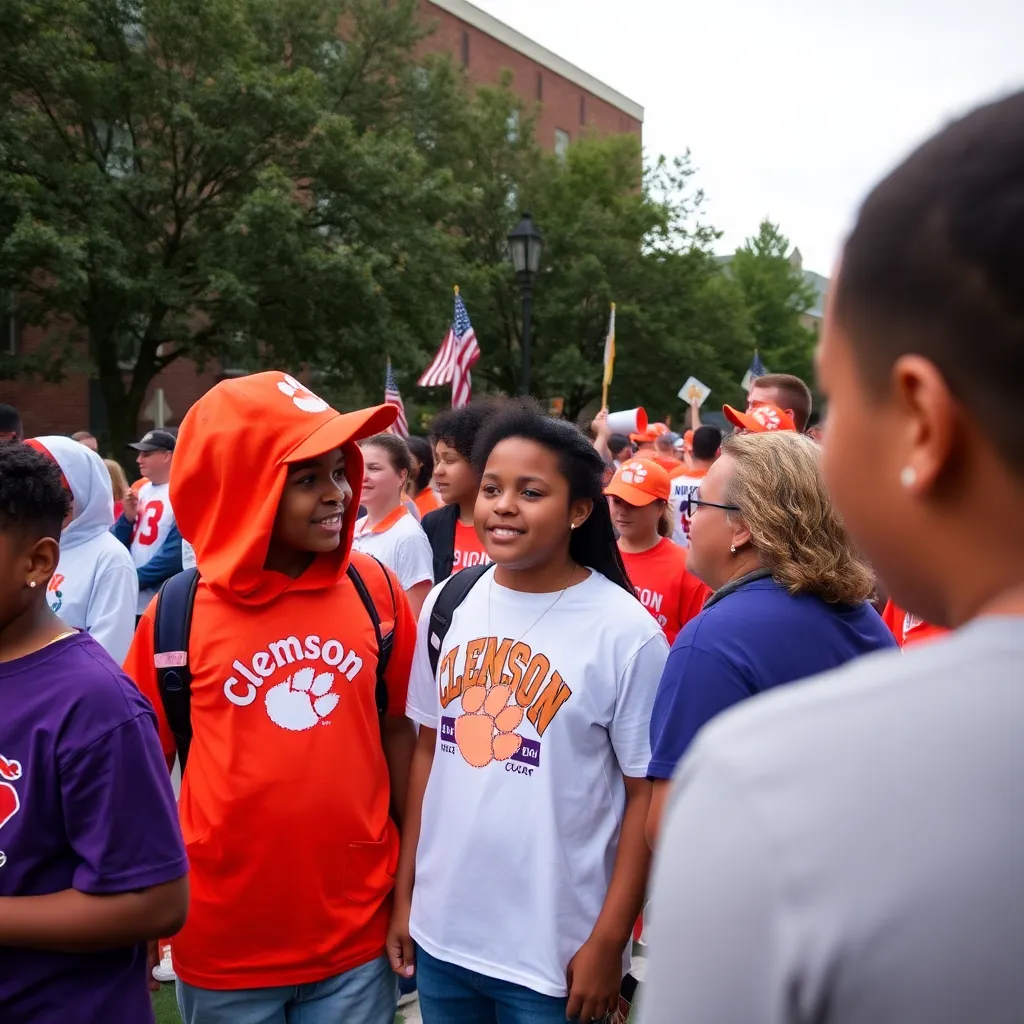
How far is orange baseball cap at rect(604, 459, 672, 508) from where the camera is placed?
5363 mm

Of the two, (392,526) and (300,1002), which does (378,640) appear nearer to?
(300,1002)

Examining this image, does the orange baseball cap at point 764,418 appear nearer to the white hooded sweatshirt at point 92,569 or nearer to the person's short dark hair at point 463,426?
the person's short dark hair at point 463,426

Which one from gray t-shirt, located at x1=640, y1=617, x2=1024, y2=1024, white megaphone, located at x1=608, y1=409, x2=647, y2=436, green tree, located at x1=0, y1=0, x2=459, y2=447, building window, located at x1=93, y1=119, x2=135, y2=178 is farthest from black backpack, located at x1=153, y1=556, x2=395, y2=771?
building window, located at x1=93, y1=119, x2=135, y2=178

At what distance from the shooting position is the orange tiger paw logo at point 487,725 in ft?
8.72

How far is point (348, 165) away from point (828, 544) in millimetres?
22119

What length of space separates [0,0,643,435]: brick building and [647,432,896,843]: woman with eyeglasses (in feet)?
70.6

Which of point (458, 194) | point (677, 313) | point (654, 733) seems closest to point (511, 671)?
point (654, 733)

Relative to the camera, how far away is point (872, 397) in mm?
815

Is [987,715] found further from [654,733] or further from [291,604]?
[291,604]

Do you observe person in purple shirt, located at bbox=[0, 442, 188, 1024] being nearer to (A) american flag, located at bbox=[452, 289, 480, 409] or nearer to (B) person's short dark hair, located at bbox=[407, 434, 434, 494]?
(B) person's short dark hair, located at bbox=[407, 434, 434, 494]

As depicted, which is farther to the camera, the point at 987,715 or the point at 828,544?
the point at 828,544

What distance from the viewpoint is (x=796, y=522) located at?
7.92 feet

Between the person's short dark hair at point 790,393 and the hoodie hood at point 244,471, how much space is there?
12.4 feet

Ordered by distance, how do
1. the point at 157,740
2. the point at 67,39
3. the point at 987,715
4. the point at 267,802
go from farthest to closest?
the point at 67,39
the point at 267,802
the point at 157,740
the point at 987,715
